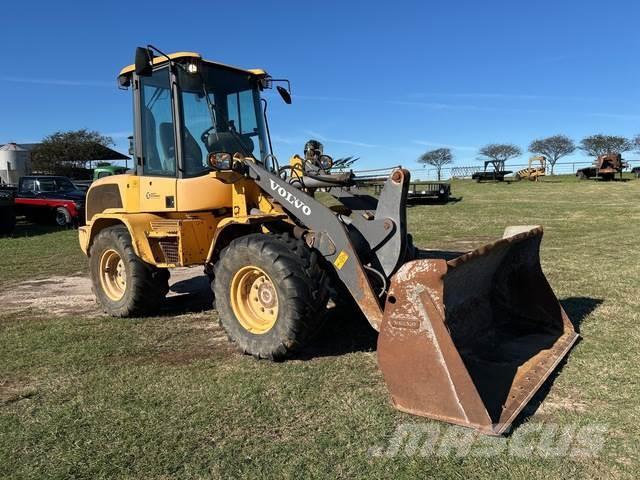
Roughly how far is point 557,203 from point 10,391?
884 inches

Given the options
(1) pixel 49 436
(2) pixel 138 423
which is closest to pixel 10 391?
(1) pixel 49 436

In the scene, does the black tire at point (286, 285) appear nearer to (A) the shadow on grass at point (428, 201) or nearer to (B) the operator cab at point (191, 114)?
(B) the operator cab at point (191, 114)

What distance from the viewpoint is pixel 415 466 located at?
2.96 meters

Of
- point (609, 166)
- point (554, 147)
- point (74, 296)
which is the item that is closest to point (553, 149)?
point (554, 147)

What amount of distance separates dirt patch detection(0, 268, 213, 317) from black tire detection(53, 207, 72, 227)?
31.3 feet

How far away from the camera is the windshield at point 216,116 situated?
554 centimetres

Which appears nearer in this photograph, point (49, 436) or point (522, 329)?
point (49, 436)

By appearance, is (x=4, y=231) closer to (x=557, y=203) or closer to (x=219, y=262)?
(x=219, y=262)

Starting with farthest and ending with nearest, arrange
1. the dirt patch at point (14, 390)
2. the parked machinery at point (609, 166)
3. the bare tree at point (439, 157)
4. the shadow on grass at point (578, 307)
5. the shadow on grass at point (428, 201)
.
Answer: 1. the bare tree at point (439, 157)
2. the parked machinery at point (609, 166)
3. the shadow on grass at point (428, 201)
4. the shadow on grass at point (578, 307)
5. the dirt patch at point (14, 390)

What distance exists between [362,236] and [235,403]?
5.62ft

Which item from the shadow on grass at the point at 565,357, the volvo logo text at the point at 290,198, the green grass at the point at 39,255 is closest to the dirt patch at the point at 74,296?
the green grass at the point at 39,255

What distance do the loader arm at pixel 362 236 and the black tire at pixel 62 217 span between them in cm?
1542

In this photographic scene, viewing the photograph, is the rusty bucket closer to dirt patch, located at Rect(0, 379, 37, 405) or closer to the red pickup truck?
dirt patch, located at Rect(0, 379, 37, 405)

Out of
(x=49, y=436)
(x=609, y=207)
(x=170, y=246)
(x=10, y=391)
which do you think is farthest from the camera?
(x=609, y=207)
